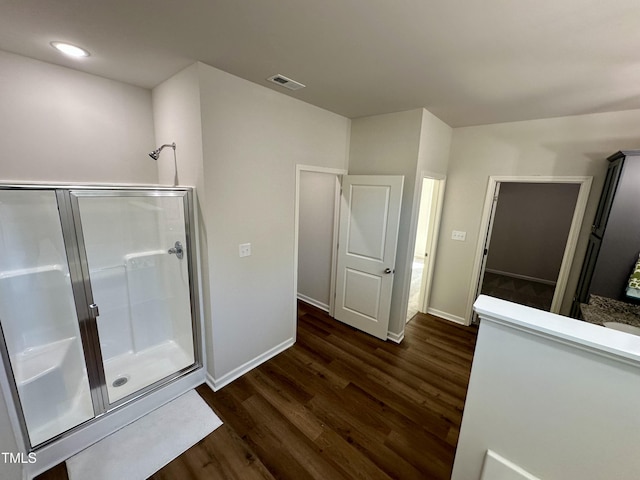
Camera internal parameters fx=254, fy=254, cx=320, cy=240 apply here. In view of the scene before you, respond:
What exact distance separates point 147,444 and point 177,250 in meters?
1.48

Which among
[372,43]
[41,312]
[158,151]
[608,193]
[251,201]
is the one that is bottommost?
[41,312]

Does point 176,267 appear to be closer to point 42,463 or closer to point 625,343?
point 42,463

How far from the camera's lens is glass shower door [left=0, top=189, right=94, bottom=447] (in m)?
1.85

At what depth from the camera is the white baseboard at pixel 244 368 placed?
7.61 feet

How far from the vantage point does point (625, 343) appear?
89cm

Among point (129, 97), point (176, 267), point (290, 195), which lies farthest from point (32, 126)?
point (290, 195)

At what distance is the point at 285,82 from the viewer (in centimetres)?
210

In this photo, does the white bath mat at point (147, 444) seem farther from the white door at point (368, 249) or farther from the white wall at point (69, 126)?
the white door at point (368, 249)

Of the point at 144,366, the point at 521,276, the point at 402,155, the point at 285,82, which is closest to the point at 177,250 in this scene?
the point at 144,366

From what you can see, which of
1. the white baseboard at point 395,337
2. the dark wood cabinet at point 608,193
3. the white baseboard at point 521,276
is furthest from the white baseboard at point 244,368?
the white baseboard at point 521,276

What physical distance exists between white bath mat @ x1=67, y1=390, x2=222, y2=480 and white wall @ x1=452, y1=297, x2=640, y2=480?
188 centimetres

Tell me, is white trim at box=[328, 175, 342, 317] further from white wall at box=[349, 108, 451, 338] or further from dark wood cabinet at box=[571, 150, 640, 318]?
dark wood cabinet at box=[571, 150, 640, 318]

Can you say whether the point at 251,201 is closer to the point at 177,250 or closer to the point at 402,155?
the point at 177,250

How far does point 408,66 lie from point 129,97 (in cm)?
247
